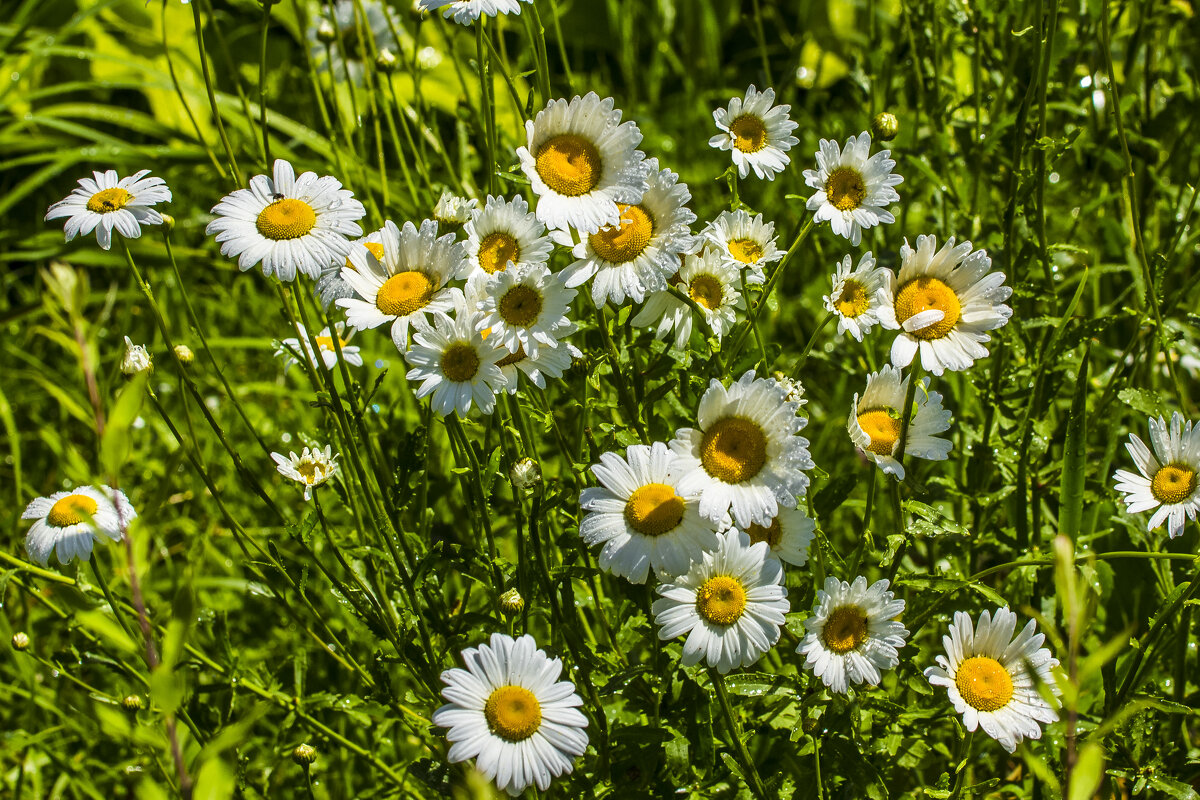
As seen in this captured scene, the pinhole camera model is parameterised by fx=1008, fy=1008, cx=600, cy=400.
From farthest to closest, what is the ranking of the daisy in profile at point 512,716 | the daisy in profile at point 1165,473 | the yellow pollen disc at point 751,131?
the yellow pollen disc at point 751,131
the daisy in profile at point 1165,473
the daisy in profile at point 512,716

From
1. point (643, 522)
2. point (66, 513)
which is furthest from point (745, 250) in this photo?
point (66, 513)

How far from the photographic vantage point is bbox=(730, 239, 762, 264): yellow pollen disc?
167cm

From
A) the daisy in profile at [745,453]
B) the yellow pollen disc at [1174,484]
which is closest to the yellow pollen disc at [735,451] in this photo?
the daisy in profile at [745,453]

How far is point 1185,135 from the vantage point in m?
2.61

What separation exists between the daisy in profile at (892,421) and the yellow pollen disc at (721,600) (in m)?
0.29

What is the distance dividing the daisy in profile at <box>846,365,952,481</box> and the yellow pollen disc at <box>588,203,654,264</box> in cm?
40

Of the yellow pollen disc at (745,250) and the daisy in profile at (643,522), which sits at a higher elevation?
the yellow pollen disc at (745,250)

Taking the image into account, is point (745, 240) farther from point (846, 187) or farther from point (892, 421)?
point (892, 421)

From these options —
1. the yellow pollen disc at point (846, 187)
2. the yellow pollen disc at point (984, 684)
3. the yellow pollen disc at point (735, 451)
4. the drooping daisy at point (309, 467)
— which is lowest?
the yellow pollen disc at point (984, 684)

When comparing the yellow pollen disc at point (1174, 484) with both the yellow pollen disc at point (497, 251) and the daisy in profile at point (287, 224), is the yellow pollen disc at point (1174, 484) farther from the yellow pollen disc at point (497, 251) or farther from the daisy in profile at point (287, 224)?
the daisy in profile at point (287, 224)

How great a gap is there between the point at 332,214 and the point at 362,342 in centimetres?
173

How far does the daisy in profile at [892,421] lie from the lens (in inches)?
59.0

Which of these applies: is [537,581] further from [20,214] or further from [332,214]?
[20,214]

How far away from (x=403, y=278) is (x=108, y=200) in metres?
0.50
